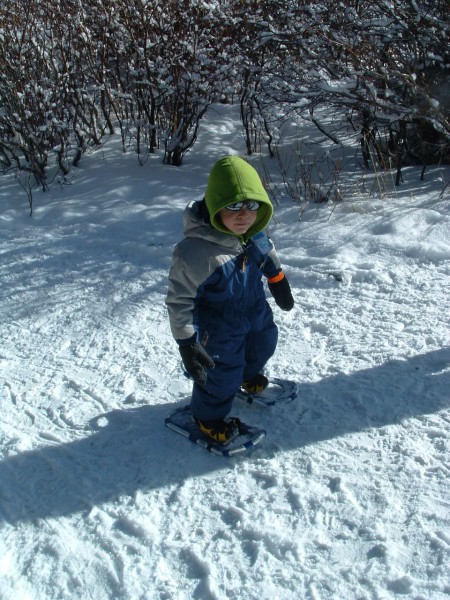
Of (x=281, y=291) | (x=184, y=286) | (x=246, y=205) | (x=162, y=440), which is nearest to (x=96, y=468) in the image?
(x=162, y=440)

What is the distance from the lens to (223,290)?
247 centimetres

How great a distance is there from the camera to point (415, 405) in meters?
2.76

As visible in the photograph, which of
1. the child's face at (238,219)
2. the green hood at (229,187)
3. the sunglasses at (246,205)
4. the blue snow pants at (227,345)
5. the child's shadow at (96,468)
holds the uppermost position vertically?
the green hood at (229,187)

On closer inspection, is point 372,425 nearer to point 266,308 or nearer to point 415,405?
point 415,405

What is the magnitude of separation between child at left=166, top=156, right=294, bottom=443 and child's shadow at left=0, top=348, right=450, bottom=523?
216mm

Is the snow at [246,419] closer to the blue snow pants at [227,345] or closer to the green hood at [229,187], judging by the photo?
the blue snow pants at [227,345]

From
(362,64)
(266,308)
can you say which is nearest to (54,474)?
(266,308)

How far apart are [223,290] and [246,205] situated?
365 millimetres

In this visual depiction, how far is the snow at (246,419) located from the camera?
6.66ft

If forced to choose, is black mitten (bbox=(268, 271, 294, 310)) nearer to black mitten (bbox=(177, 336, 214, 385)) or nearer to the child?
the child

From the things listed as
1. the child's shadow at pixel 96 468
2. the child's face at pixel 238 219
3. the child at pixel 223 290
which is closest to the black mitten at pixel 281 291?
the child at pixel 223 290

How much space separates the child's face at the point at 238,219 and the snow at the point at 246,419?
931 mm

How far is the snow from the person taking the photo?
2.03 metres

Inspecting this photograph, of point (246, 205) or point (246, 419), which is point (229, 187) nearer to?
point (246, 205)
